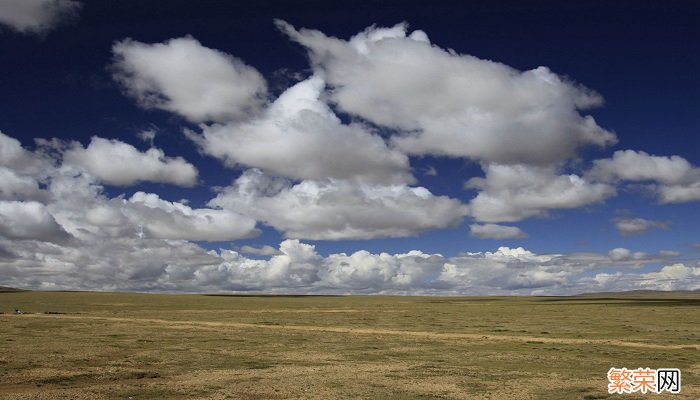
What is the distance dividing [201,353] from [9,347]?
602 inches

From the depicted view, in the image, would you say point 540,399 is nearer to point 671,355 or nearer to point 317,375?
point 317,375

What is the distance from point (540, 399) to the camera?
24.5 meters

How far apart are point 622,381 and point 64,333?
166 feet

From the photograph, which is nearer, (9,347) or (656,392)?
(656,392)

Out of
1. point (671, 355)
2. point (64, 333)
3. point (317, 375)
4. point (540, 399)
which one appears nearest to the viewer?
point (540, 399)

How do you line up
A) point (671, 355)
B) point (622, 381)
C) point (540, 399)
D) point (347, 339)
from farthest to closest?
point (347, 339), point (671, 355), point (622, 381), point (540, 399)

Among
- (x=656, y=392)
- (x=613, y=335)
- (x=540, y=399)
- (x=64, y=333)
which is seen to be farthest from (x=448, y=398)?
(x=64, y=333)

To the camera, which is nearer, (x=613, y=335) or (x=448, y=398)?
(x=448, y=398)

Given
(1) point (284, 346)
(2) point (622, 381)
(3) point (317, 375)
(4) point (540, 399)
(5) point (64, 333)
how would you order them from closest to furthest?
(4) point (540, 399), (2) point (622, 381), (3) point (317, 375), (1) point (284, 346), (5) point (64, 333)

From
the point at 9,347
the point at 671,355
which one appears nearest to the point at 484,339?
the point at 671,355

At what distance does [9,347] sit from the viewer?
41781 millimetres

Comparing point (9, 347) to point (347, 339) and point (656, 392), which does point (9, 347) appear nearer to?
point (347, 339)

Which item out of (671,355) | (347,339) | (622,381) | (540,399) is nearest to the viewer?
(540,399)

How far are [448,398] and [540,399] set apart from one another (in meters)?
4.06
